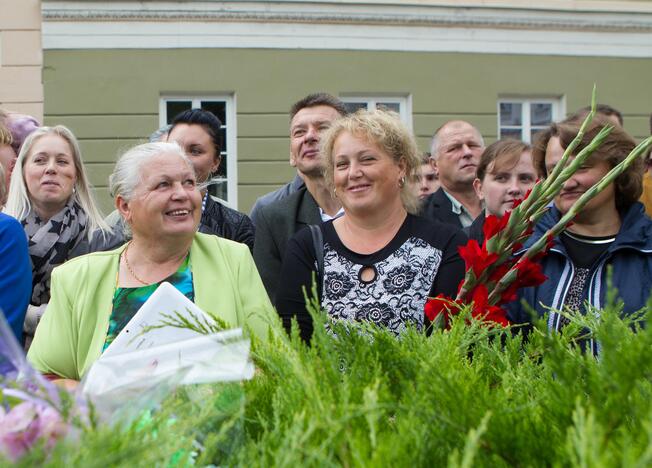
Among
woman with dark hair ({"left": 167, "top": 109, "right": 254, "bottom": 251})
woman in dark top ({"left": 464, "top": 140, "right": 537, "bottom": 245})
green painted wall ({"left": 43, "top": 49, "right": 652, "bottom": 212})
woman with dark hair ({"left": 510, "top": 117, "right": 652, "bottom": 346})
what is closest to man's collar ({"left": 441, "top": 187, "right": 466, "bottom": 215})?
woman in dark top ({"left": 464, "top": 140, "right": 537, "bottom": 245})

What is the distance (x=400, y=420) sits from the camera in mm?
997

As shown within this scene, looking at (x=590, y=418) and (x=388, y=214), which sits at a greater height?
(x=388, y=214)

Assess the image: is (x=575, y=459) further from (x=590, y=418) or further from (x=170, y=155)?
(x=170, y=155)

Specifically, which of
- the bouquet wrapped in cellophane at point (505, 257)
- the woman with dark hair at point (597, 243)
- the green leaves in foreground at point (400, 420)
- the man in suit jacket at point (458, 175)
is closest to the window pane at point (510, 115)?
the man in suit jacket at point (458, 175)

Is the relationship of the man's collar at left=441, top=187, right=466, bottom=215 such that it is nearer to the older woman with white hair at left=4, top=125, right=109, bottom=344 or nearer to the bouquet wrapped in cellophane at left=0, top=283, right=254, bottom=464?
the older woman with white hair at left=4, top=125, right=109, bottom=344

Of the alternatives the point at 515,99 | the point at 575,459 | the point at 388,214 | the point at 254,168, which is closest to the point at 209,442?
the point at 575,459

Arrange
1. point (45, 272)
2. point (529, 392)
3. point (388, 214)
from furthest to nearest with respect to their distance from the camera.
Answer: point (45, 272)
point (388, 214)
point (529, 392)

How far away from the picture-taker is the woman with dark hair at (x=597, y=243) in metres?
2.93

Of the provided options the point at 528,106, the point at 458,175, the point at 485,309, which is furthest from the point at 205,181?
the point at 528,106

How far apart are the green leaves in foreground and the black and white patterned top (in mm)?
1787

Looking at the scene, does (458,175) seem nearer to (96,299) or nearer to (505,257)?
(96,299)

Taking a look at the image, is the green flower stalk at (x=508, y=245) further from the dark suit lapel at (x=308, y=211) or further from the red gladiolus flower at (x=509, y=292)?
the dark suit lapel at (x=308, y=211)

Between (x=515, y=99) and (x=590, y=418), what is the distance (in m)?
12.2

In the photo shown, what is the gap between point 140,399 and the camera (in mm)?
975
